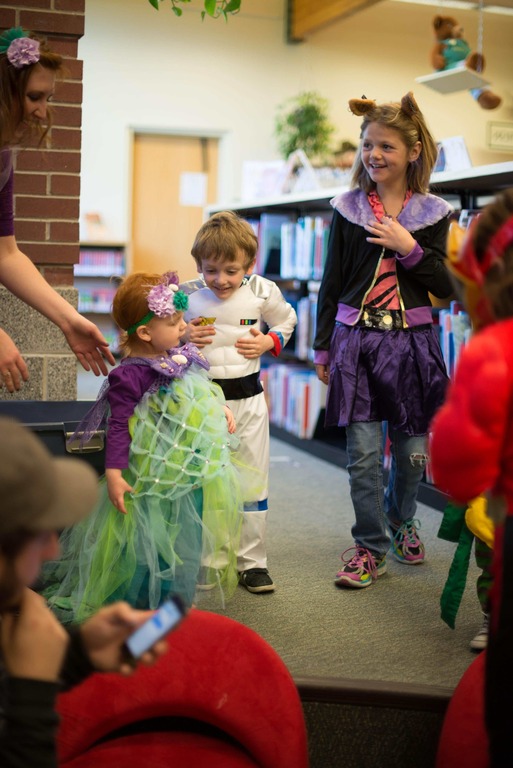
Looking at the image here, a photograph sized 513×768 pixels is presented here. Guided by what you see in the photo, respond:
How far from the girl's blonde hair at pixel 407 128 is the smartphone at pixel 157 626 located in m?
1.79

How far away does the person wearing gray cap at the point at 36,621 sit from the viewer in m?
1.21

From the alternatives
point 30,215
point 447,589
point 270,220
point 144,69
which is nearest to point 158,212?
point 144,69

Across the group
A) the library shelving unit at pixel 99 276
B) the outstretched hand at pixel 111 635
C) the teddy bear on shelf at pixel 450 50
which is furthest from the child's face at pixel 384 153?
the library shelving unit at pixel 99 276

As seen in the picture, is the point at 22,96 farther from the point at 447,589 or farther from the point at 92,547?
the point at 447,589

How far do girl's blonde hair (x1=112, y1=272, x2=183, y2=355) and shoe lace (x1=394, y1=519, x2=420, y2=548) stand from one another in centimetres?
110

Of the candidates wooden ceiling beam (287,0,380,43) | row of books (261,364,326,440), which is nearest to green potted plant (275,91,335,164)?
wooden ceiling beam (287,0,380,43)

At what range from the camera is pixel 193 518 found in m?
2.18

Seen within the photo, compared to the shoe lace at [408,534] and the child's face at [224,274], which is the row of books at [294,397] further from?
the child's face at [224,274]

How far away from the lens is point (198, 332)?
2.46 metres

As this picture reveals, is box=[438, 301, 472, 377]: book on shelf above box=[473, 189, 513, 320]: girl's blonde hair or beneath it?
beneath

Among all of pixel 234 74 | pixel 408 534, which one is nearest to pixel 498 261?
pixel 408 534

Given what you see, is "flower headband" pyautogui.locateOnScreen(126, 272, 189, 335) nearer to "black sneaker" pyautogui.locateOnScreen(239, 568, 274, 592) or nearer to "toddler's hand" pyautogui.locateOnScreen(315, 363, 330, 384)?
"toddler's hand" pyautogui.locateOnScreen(315, 363, 330, 384)

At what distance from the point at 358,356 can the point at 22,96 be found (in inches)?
46.2

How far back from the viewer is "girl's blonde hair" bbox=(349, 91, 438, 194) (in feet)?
8.36
